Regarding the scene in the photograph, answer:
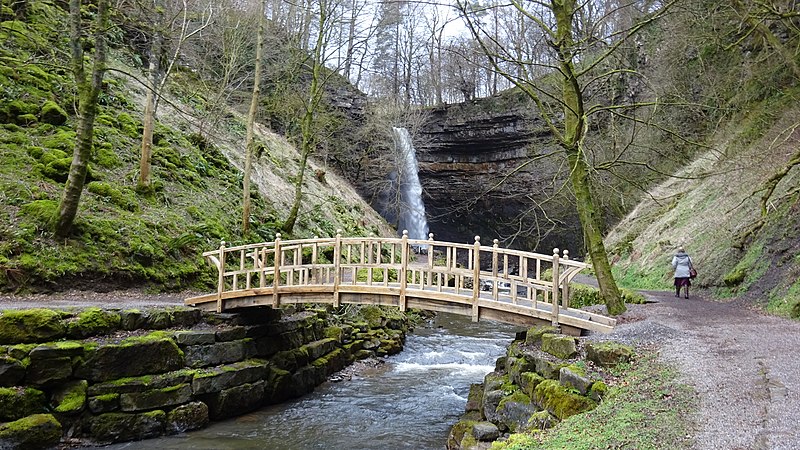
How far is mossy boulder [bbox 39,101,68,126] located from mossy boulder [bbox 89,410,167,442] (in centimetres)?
947

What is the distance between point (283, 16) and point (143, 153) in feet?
64.7

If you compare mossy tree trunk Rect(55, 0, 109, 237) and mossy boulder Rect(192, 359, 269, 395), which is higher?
mossy tree trunk Rect(55, 0, 109, 237)

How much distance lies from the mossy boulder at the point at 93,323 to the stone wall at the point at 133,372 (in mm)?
17

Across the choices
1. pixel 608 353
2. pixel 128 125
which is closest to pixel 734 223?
pixel 608 353

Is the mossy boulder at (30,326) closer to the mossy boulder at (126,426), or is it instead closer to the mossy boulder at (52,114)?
the mossy boulder at (126,426)

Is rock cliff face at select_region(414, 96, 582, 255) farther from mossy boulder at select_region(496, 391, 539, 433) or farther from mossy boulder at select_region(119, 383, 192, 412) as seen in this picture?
mossy boulder at select_region(496, 391, 539, 433)

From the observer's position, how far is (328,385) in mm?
12594

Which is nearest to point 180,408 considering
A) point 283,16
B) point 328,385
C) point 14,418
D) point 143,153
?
point 14,418

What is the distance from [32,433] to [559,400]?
301 inches

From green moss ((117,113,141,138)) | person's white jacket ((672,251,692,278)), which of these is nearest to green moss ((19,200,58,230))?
green moss ((117,113,141,138))

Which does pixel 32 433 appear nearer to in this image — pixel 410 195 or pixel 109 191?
pixel 109 191

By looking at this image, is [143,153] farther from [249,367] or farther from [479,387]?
[479,387]

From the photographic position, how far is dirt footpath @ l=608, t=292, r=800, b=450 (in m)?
4.13

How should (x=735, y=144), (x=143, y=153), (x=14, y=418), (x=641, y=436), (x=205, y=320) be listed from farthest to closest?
(x=735, y=144), (x=143, y=153), (x=205, y=320), (x=14, y=418), (x=641, y=436)
